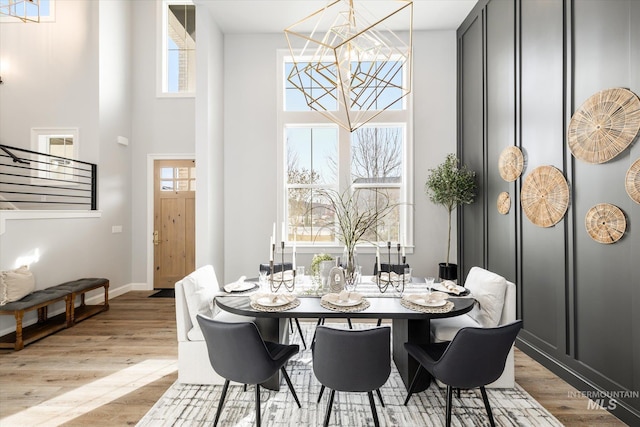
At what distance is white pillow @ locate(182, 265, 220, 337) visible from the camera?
2.36 metres

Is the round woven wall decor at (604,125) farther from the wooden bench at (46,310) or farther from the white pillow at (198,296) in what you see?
the wooden bench at (46,310)

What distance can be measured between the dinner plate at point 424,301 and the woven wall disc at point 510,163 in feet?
5.55

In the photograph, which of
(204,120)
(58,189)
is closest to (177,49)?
(204,120)

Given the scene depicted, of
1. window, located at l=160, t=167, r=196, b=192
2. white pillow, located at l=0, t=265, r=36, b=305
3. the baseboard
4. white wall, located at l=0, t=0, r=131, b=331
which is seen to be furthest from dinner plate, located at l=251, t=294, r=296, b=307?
window, located at l=160, t=167, r=196, b=192

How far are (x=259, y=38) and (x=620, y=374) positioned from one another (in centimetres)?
511

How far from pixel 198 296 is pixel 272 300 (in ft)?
2.10

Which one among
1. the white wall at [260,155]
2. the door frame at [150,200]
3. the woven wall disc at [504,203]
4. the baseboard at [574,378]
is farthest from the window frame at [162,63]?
the baseboard at [574,378]

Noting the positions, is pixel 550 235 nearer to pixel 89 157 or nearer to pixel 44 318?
pixel 44 318

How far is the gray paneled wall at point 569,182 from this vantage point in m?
2.01

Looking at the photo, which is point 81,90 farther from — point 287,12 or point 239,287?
point 239,287

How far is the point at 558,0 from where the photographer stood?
255 centimetres

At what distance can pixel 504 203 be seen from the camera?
329 centimetres

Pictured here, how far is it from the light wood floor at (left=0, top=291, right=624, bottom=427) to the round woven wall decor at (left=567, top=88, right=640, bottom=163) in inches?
65.8

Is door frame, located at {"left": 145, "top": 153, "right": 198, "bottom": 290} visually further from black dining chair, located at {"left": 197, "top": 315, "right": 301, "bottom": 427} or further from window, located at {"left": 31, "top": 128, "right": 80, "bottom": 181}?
black dining chair, located at {"left": 197, "top": 315, "right": 301, "bottom": 427}
